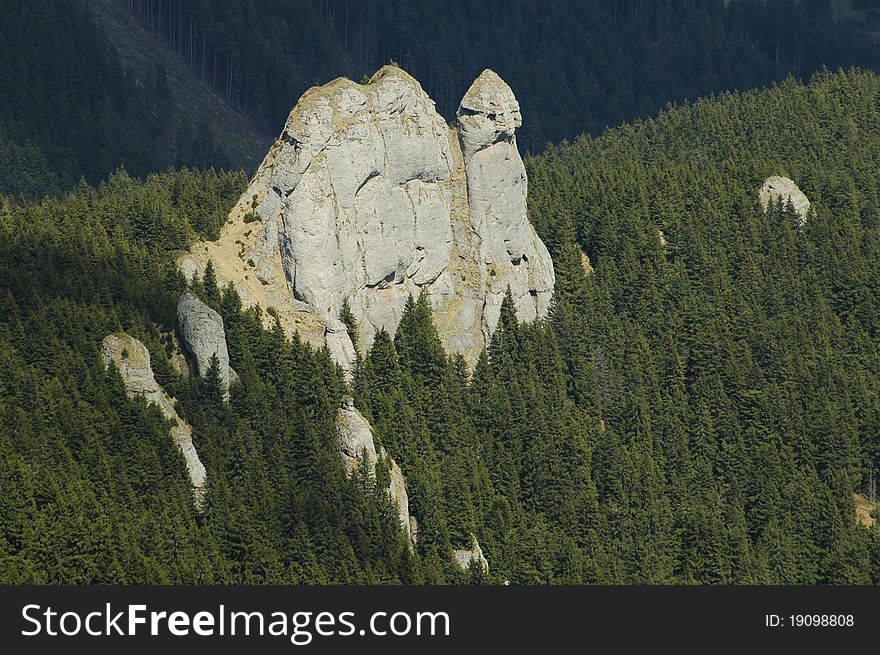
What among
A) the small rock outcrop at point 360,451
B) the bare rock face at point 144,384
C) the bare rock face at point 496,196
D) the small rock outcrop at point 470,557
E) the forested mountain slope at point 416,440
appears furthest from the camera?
the bare rock face at point 496,196

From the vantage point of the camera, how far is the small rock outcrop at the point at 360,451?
15850cm

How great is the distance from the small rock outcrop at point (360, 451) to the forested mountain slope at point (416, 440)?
988 mm

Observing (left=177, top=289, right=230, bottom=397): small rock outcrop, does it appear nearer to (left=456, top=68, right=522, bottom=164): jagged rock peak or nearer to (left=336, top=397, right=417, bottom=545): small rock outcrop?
(left=336, top=397, right=417, bottom=545): small rock outcrop

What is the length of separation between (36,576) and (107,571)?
544cm

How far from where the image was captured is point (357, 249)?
174 m

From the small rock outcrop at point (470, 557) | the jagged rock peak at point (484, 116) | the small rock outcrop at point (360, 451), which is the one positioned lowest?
the small rock outcrop at point (470, 557)

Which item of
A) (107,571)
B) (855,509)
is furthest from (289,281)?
(855,509)

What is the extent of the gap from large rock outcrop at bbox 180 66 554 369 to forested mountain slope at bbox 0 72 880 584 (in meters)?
2.72

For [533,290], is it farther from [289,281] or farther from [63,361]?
[63,361]

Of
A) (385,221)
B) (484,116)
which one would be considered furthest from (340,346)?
(484,116)

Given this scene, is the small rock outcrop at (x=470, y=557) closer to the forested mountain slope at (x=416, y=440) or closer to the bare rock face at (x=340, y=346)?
the forested mountain slope at (x=416, y=440)

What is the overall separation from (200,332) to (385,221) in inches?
962

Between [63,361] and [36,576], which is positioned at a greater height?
[63,361]

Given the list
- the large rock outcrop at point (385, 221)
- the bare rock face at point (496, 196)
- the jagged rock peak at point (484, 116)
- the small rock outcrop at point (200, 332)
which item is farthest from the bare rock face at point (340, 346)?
the jagged rock peak at point (484, 116)
